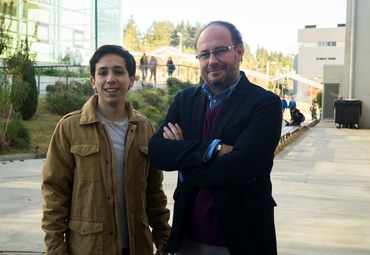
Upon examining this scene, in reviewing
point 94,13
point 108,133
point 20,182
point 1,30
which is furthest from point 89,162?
point 94,13

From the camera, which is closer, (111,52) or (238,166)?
(238,166)

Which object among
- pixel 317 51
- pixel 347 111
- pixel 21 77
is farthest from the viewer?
pixel 317 51

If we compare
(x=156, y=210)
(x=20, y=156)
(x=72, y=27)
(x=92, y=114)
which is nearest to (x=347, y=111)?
(x=72, y=27)

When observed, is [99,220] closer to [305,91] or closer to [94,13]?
[94,13]

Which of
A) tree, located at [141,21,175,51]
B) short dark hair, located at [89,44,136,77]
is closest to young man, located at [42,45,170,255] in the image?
short dark hair, located at [89,44,136,77]

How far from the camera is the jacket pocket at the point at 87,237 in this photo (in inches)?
93.5

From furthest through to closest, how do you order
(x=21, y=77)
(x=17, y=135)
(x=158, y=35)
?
(x=158, y=35) → (x=21, y=77) → (x=17, y=135)

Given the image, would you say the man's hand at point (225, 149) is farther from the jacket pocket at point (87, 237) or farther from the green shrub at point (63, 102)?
the green shrub at point (63, 102)

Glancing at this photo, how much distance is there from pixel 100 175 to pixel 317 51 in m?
77.3

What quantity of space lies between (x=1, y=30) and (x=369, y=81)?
64.9ft

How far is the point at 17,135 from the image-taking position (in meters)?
12.5

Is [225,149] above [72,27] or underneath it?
underneath

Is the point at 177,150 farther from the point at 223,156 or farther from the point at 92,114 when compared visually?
the point at 92,114

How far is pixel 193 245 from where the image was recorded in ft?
7.52
